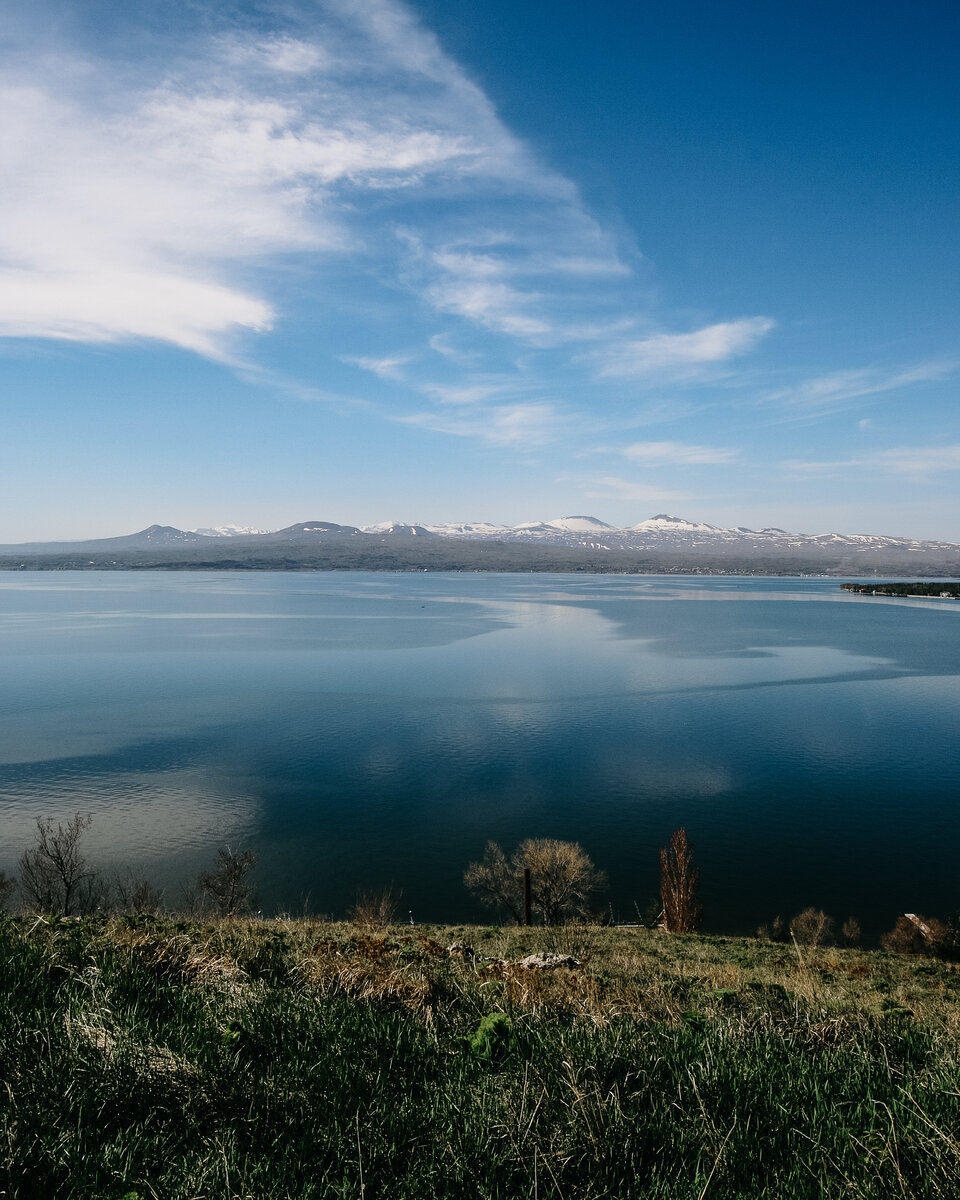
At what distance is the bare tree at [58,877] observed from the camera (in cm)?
2678

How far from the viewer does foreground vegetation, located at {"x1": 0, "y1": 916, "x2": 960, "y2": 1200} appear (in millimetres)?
2676

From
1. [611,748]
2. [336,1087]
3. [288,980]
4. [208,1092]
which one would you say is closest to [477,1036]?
[336,1087]

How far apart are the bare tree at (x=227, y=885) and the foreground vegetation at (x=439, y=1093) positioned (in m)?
23.6

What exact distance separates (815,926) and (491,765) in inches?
819

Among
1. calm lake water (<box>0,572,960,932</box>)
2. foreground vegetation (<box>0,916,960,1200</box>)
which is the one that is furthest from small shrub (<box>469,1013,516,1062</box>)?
calm lake water (<box>0,572,960,932</box>)

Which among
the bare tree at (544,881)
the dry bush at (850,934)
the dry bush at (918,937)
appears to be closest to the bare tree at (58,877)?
the bare tree at (544,881)

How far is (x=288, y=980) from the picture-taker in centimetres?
573

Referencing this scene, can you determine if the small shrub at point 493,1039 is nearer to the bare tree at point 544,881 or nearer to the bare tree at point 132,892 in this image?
the bare tree at point 544,881

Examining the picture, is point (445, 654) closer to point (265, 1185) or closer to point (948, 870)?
point (948, 870)

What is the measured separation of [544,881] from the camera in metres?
28.0

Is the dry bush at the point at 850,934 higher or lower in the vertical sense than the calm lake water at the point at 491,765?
lower

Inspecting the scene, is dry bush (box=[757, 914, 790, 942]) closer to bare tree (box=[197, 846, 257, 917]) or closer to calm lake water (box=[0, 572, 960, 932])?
calm lake water (box=[0, 572, 960, 932])

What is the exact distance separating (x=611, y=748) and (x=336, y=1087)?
144 feet

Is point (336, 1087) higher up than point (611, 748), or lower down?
higher up
